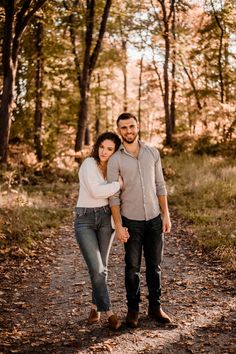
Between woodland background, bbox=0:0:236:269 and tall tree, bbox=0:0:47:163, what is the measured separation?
0.03 m

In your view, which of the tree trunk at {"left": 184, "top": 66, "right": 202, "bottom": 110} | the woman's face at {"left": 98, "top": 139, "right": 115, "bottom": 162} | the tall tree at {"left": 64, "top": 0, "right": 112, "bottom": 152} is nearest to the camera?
the woman's face at {"left": 98, "top": 139, "right": 115, "bottom": 162}

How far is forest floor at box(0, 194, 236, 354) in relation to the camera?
15.4ft

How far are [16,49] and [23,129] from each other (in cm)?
757

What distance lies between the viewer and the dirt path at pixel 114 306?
15.4 feet

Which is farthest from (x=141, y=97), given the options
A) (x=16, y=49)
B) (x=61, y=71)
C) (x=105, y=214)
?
(x=105, y=214)

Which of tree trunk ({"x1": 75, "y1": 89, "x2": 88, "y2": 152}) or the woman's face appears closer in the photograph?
the woman's face

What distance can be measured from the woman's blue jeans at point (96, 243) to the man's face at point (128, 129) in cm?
83

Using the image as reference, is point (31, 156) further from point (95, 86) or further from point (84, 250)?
point (84, 250)

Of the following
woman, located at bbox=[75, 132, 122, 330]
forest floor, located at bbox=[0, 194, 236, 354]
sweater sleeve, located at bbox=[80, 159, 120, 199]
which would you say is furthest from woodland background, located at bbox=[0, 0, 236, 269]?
sweater sleeve, located at bbox=[80, 159, 120, 199]

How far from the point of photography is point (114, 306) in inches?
233

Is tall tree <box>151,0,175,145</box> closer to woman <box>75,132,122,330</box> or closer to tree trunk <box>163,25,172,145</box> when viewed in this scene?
tree trunk <box>163,25,172,145</box>

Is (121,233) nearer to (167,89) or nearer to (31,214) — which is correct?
(31,214)

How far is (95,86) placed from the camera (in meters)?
27.5

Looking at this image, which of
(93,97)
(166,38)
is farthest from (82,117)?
(93,97)
